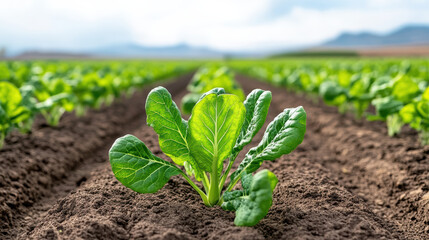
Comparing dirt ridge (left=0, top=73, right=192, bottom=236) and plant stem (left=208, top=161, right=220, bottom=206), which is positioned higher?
plant stem (left=208, top=161, right=220, bottom=206)

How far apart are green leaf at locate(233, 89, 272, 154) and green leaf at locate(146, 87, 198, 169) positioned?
0.34 metres

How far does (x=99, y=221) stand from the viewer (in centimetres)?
212

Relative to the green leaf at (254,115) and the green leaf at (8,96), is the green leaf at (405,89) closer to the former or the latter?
the green leaf at (254,115)

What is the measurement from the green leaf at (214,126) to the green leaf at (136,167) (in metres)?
0.26

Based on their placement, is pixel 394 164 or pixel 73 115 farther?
pixel 73 115

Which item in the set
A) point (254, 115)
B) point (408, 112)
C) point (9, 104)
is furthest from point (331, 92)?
point (9, 104)

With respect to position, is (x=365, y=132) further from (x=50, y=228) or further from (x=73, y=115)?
(x=73, y=115)

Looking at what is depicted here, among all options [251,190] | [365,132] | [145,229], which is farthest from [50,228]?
[365,132]

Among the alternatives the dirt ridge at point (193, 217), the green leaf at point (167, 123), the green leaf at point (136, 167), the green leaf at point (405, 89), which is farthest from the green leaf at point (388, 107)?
the green leaf at point (136, 167)

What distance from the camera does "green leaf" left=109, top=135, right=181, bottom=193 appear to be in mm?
2156

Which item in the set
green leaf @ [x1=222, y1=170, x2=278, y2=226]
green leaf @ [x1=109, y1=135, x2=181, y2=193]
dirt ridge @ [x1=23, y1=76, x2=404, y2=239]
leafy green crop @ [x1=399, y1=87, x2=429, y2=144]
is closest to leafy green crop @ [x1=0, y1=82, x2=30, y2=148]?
dirt ridge @ [x1=23, y1=76, x2=404, y2=239]

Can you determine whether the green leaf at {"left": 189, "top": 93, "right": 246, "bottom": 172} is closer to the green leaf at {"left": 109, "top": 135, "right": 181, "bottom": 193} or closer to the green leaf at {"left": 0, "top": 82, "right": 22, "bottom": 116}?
the green leaf at {"left": 109, "top": 135, "right": 181, "bottom": 193}

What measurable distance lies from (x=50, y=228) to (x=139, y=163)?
68 centimetres

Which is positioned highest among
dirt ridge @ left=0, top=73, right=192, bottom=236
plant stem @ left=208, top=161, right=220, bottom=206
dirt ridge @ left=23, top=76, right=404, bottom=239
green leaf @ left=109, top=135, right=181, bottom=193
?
green leaf @ left=109, top=135, right=181, bottom=193
